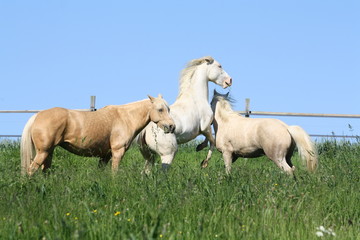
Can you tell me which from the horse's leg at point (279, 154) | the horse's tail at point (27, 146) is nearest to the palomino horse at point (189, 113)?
the horse's leg at point (279, 154)

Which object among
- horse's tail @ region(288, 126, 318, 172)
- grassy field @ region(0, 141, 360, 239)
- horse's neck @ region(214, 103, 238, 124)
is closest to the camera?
grassy field @ region(0, 141, 360, 239)

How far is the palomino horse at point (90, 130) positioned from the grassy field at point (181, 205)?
999 mm

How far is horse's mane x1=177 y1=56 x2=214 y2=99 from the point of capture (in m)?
10.2

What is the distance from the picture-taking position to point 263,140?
335 inches

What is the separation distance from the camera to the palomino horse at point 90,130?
725 centimetres

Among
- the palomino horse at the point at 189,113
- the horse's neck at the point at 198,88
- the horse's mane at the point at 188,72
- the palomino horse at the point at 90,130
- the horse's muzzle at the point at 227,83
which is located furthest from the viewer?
the horse's muzzle at the point at 227,83

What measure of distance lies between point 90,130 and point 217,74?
369cm

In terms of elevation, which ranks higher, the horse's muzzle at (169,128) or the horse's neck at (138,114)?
the horse's neck at (138,114)

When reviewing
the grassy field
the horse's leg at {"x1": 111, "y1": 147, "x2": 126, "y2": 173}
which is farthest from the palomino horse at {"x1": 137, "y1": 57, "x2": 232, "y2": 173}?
the grassy field

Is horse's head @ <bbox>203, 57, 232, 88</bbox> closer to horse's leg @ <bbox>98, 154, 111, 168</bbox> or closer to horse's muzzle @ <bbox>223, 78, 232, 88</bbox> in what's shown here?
horse's muzzle @ <bbox>223, 78, 232, 88</bbox>

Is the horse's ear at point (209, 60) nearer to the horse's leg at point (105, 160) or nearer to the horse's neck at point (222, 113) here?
the horse's neck at point (222, 113)

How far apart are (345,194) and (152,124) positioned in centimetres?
390

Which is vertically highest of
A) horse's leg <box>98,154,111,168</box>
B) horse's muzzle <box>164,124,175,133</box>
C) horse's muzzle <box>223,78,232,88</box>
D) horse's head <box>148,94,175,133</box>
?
horse's muzzle <box>223,78,232,88</box>

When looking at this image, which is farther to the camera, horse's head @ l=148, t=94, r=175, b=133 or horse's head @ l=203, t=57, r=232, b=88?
horse's head @ l=203, t=57, r=232, b=88
